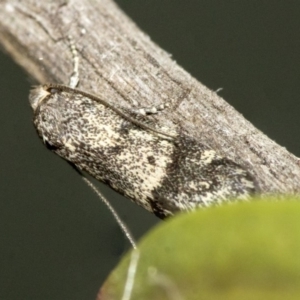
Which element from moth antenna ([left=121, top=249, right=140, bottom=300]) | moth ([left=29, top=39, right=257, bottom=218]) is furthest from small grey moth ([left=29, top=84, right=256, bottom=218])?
moth antenna ([left=121, top=249, right=140, bottom=300])

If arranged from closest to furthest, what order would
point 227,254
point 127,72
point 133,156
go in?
1. point 227,254
2. point 133,156
3. point 127,72

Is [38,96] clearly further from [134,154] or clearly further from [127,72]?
[134,154]

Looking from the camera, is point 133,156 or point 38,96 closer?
point 133,156

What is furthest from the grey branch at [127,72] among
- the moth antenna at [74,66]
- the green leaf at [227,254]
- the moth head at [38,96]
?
the green leaf at [227,254]

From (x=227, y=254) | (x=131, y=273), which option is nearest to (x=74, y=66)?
(x=131, y=273)

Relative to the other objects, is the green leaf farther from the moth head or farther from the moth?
the moth head

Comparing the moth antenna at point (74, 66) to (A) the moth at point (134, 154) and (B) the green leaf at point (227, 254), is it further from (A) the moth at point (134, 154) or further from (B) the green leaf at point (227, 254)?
(B) the green leaf at point (227, 254)
